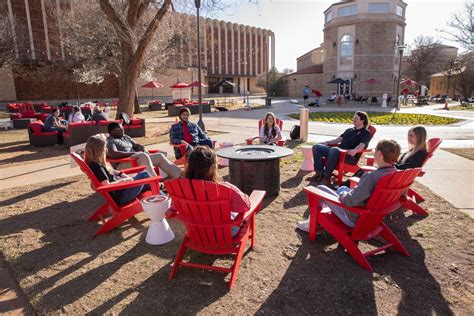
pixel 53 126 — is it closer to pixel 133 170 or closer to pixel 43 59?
pixel 133 170

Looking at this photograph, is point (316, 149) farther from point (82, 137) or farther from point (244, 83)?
point (244, 83)

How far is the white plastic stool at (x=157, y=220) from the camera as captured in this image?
11.1 feet

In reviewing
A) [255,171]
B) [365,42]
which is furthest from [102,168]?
[365,42]

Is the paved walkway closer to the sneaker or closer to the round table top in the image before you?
the sneaker

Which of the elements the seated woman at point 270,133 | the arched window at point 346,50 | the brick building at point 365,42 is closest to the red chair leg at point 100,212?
the seated woman at point 270,133

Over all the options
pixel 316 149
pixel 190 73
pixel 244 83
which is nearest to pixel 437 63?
pixel 244 83

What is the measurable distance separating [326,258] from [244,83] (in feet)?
208

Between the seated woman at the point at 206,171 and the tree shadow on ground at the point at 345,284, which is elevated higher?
the seated woman at the point at 206,171

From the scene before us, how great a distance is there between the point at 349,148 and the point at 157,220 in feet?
11.1

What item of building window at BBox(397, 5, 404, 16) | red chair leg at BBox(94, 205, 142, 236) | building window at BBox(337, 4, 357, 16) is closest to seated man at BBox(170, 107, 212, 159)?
red chair leg at BBox(94, 205, 142, 236)

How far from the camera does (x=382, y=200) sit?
2.79m

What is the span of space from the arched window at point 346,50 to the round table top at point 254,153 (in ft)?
125

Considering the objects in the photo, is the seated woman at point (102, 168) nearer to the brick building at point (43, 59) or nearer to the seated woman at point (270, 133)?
the seated woman at point (270, 133)

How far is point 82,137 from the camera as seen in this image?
9.20 metres
